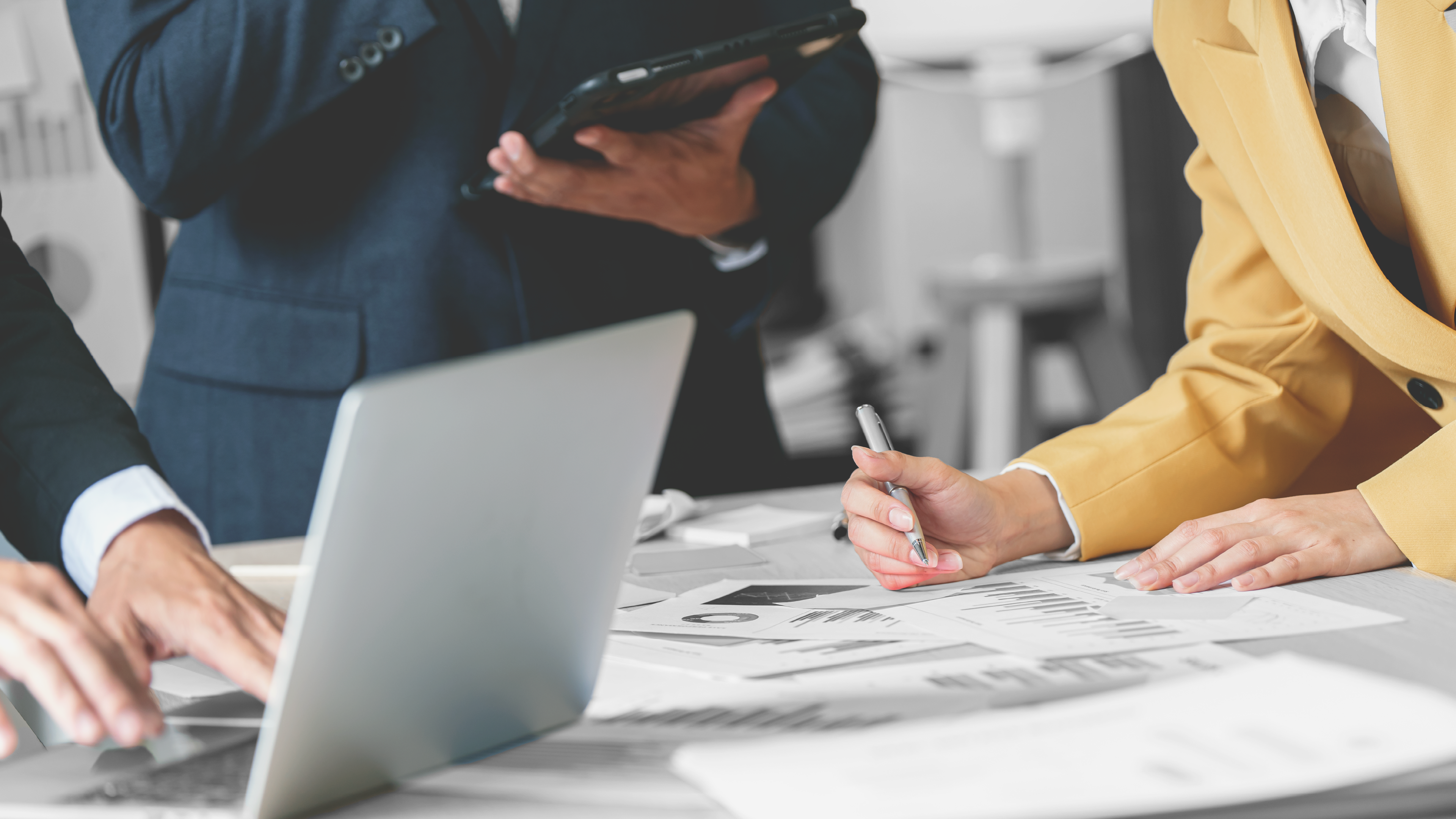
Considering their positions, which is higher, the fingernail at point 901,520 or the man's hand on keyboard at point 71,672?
the man's hand on keyboard at point 71,672

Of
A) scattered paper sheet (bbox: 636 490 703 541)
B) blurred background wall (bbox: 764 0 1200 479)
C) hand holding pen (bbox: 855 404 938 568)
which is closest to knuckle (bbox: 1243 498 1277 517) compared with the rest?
hand holding pen (bbox: 855 404 938 568)

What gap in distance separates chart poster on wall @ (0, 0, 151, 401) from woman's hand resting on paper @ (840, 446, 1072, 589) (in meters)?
1.79

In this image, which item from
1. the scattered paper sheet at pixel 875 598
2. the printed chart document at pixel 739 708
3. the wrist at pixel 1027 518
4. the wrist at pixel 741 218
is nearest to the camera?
the printed chart document at pixel 739 708

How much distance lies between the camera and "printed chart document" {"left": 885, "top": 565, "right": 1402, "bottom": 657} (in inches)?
24.5

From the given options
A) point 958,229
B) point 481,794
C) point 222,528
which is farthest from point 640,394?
point 958,229

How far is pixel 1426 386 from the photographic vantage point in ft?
2.90

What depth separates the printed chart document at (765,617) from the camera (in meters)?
0.67

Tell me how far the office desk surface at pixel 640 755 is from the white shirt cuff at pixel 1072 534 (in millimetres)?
159

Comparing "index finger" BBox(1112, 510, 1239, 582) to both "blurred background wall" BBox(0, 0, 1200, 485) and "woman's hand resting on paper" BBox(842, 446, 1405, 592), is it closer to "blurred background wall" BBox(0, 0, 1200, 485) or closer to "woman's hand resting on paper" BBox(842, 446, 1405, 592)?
"woman's hand resting on paper" BBox(842, 446, 1405, 592)

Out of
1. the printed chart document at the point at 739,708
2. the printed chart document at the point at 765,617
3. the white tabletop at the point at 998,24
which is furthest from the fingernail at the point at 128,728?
the white tabletop at the point at 998,24

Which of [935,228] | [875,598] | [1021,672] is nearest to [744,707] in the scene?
[1021,672]

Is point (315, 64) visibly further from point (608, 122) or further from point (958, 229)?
point (958, 229)

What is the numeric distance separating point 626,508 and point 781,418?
2.24 m

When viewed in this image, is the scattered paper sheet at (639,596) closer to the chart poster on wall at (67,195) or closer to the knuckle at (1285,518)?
the knuckle at (1285,518)
